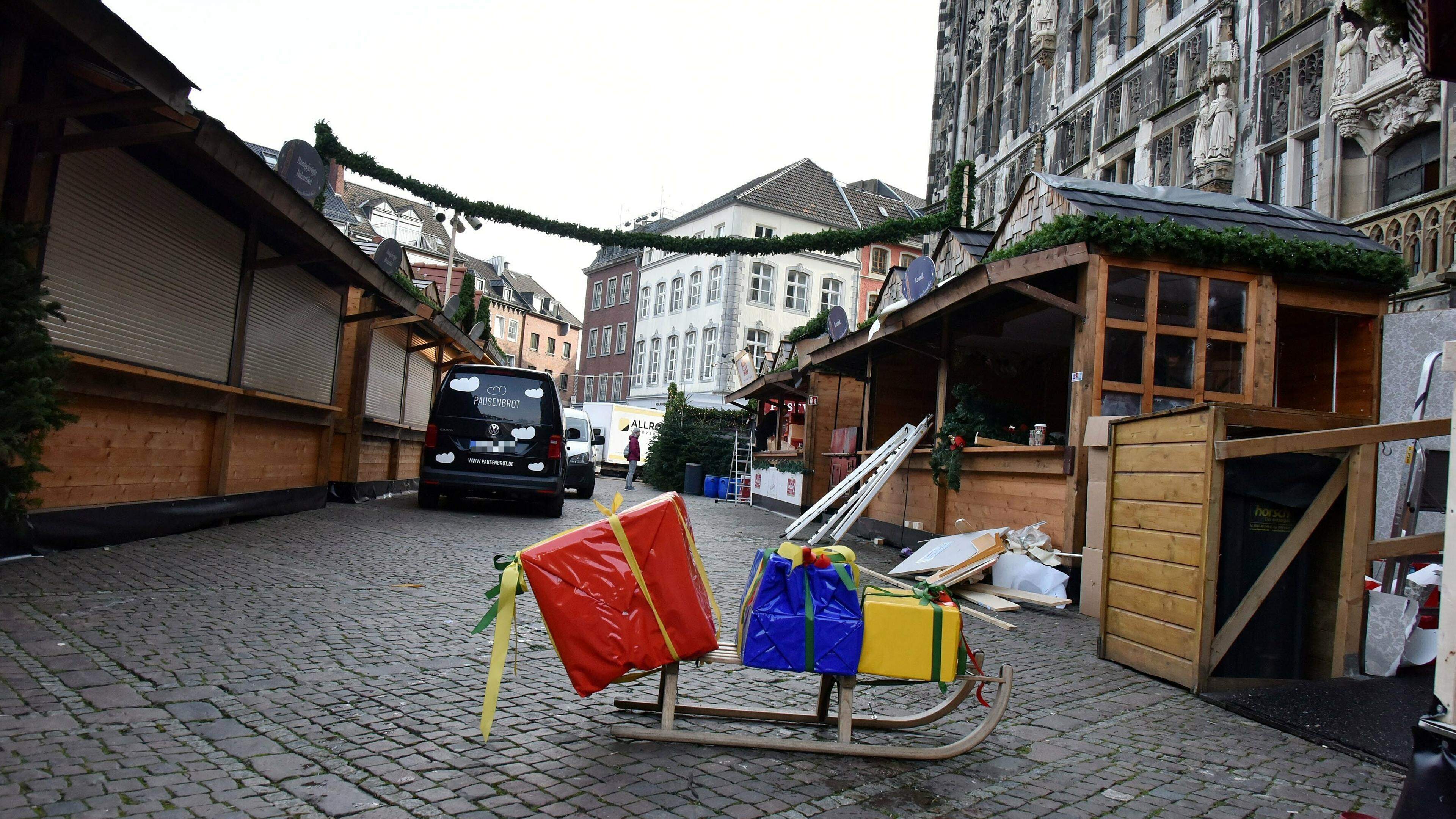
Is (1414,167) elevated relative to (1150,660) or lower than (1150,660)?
elevated

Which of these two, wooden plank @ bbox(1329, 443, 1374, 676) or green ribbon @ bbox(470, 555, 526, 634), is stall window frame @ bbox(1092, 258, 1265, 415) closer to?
wooden plank @ bbox(1329, 443, 1374, 676)

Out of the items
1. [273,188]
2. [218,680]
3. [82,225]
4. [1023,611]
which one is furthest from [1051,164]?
[218,680]

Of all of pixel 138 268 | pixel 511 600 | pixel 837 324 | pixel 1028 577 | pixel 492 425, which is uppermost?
pixel 837 324

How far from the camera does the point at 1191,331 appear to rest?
972cm

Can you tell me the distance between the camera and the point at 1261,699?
5250 mm

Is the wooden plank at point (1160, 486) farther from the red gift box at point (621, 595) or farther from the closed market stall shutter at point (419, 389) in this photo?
the closed market stall shutter at point (419, 389)

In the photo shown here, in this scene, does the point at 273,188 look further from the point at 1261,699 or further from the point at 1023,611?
the point at 1261,699

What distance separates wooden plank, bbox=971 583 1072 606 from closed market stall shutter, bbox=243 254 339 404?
792cm

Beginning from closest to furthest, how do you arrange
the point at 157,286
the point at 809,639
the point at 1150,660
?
the point at 809,639, the point at 1150,660, the point at 157,286

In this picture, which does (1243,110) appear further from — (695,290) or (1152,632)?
(695,290)

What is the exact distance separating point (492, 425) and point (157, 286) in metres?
5.56

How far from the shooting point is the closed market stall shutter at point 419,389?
18.7 meters

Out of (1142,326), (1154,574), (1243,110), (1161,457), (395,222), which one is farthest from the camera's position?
(395,222)

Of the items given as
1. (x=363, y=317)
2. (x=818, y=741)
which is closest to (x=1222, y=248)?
(x=818, y=741)
